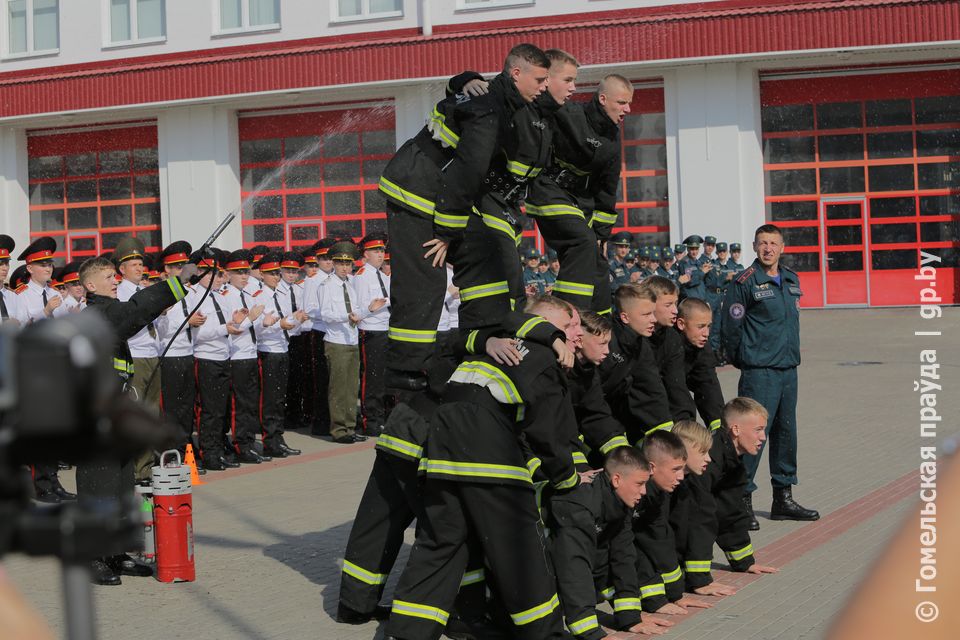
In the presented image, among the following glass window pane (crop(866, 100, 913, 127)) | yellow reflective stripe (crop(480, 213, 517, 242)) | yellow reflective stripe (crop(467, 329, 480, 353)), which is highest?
glass window pane (crop(866, 100, 913, 127))

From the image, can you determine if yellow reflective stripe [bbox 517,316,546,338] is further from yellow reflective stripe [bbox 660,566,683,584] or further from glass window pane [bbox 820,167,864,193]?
glass window pane [bbox 820,167,864,193]

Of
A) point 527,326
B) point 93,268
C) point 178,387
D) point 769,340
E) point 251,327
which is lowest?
point 178,387

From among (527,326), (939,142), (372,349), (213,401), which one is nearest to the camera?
(527,326)

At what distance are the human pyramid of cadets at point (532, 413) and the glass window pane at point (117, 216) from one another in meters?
27.0

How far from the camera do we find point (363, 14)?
31.3 m

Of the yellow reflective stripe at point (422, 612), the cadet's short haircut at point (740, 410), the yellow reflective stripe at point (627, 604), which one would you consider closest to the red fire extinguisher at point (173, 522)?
the yellow reflective stripe at point (422, 612)

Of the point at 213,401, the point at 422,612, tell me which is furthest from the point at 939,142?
the point at 422,612

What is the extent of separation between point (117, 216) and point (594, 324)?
28.9 metres

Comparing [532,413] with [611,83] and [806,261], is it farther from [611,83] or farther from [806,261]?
[806,261]

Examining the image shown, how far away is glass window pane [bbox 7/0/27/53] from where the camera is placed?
115 ft

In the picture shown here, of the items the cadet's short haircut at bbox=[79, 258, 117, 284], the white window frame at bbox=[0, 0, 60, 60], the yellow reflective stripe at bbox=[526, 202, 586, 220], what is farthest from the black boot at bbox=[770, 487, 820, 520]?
the white window frame at bbox=[0, 0, 60, 60]

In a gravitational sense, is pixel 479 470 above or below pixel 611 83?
below

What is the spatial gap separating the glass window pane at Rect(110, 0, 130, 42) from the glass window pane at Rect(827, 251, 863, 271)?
59.8ft

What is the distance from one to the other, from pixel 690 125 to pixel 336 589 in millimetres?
22582
